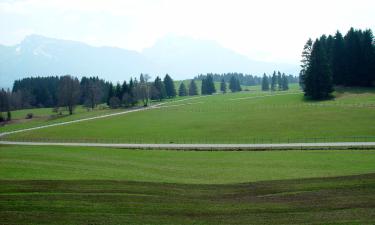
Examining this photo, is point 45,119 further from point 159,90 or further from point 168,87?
point 168,87

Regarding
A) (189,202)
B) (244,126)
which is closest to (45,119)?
(244,126)

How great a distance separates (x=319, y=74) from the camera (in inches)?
3743

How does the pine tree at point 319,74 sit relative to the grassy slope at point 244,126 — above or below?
above

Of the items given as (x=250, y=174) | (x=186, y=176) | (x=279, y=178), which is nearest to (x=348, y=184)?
(x=279, y=178)

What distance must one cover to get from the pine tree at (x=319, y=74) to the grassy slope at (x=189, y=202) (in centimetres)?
7300

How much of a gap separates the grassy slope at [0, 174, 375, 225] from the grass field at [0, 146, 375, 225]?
0.05 m

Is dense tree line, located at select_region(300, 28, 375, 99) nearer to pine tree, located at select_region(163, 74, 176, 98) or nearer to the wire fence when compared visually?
the wire fence

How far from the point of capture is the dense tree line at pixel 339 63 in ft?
317

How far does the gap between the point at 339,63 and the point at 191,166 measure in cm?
8669

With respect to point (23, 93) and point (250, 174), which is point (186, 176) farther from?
point (23, 93)

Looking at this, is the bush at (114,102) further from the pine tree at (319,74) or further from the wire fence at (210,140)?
the pine tree at (319,74)

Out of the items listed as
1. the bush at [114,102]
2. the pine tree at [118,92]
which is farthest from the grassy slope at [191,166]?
the pine tree at [118,92]

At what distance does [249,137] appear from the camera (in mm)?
57969

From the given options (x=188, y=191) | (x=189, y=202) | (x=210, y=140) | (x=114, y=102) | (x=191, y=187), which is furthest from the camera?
(x=114, y=102)
